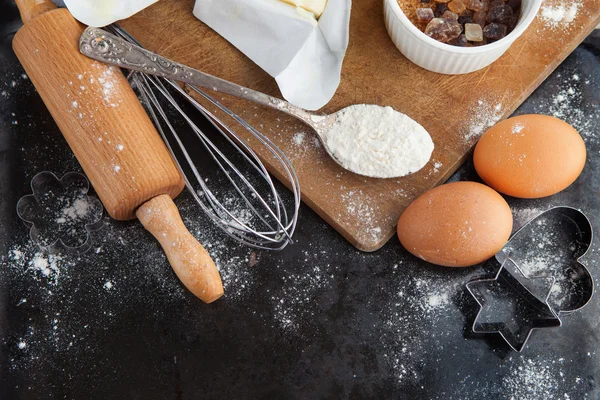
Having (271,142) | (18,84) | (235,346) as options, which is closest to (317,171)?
(271,142)

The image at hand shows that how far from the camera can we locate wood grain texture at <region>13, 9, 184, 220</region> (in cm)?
100

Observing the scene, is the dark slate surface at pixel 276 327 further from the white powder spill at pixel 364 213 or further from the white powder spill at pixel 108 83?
the white powder spill at pixel 108 83

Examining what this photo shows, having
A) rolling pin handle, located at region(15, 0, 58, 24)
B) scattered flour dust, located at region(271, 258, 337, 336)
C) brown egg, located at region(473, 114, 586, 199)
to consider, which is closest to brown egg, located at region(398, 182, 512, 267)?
brown egg, located at region(473, 114, 586, 199)

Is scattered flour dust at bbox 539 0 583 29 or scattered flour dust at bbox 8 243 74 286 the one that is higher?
scattered flour dust at bbox 539 0 583 29

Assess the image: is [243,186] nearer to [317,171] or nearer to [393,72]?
[317,171]

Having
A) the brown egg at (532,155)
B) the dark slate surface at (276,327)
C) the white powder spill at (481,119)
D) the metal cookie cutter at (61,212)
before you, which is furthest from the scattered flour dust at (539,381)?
the metal cookie cutter at (61,212)

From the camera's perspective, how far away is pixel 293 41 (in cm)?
108

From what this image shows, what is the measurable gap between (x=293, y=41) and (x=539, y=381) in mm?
718

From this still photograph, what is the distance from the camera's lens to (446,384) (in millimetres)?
1046

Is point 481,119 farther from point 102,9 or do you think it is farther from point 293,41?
point 102,9

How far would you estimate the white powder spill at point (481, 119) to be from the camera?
3.54 feet

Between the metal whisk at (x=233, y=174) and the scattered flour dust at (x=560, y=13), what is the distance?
21.3 inches

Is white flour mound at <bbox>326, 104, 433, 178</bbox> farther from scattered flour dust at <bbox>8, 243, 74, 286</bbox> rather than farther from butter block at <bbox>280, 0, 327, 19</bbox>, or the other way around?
scattered flour dust at <bbox>8, 243, 74, 286</bbox>

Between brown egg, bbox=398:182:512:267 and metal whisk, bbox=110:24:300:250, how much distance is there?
0.21 meters
